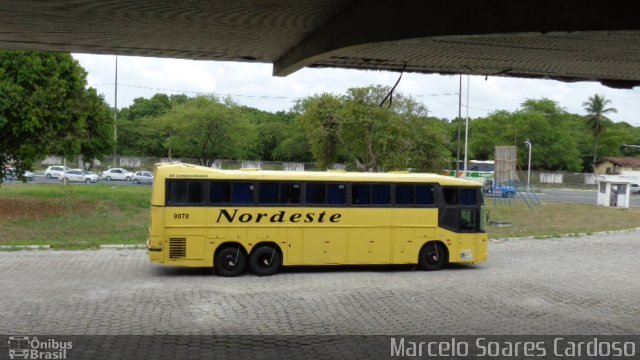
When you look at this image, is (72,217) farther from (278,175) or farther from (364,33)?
(364,33)

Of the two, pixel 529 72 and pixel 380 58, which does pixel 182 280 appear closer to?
pixel 380 58

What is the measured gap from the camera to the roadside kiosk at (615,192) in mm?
43500

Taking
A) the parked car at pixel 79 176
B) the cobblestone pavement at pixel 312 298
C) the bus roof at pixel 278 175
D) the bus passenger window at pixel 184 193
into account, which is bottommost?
the cobblestone pavement at pixel 312 298

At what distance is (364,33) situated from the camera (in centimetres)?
689

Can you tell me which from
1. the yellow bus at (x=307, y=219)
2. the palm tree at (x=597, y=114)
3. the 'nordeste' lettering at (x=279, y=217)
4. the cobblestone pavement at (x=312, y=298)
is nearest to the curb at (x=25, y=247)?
the cobblestone pavement at (x=312, y=298)

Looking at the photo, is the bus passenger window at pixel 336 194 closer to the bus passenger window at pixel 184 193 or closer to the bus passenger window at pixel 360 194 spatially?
the bus passenger window at pixel 360 194

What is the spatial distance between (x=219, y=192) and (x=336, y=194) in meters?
3.13

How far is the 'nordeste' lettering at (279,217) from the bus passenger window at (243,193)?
0.94ft

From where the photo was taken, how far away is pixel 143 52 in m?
10.9

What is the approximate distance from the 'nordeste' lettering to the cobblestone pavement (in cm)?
144

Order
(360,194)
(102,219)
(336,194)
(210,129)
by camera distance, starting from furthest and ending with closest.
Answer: (210,129) < (102,219) < (360,194) < (336,194)

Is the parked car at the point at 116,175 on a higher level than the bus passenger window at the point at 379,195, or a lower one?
lower

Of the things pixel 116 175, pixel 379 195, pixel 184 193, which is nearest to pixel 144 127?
pixel 116 175

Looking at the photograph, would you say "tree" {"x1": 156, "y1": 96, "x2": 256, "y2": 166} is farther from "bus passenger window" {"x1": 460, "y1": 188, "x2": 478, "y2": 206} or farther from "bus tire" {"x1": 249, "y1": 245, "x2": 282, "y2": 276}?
"bus tire" {"x1": 249, "y1": 245, "x2": 282, "y2": 276}
